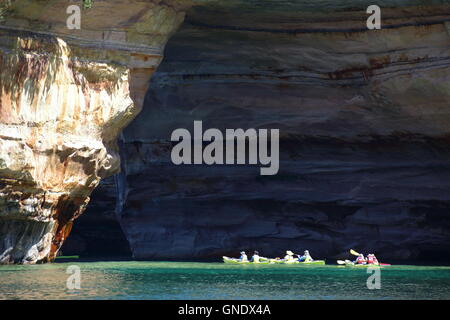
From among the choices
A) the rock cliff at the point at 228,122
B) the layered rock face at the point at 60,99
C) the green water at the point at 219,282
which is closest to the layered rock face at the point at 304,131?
the rock cliff at the point at 228,122

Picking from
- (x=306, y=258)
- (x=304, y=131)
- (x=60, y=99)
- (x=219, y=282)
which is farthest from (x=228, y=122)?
(x=219, y=282)

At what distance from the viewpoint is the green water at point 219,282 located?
1633cm

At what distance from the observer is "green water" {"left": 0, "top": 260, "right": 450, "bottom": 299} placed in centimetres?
1633

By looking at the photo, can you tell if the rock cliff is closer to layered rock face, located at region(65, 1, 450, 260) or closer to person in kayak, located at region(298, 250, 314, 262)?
layered rock face, located at region(65, 1, 450, 260)

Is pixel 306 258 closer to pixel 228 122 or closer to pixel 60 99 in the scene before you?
pixel 228 122

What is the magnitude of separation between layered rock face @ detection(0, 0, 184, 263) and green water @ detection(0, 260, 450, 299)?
4.93 feet

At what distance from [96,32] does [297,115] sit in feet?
28.9

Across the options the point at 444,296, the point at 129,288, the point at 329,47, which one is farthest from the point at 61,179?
the point at 444,296

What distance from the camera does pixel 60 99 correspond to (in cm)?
2228

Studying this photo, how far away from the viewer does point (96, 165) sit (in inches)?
938

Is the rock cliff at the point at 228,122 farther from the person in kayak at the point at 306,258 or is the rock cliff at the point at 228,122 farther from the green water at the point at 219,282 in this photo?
the person in kayak at the point at 306,258

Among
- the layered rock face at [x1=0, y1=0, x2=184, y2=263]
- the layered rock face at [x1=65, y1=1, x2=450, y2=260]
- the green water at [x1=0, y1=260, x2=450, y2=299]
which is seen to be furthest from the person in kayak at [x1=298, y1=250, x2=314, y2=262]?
the layered rock face at [x1=0, y1=0, x2=184, y2=263]

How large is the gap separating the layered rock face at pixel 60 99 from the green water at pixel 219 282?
1501mm
